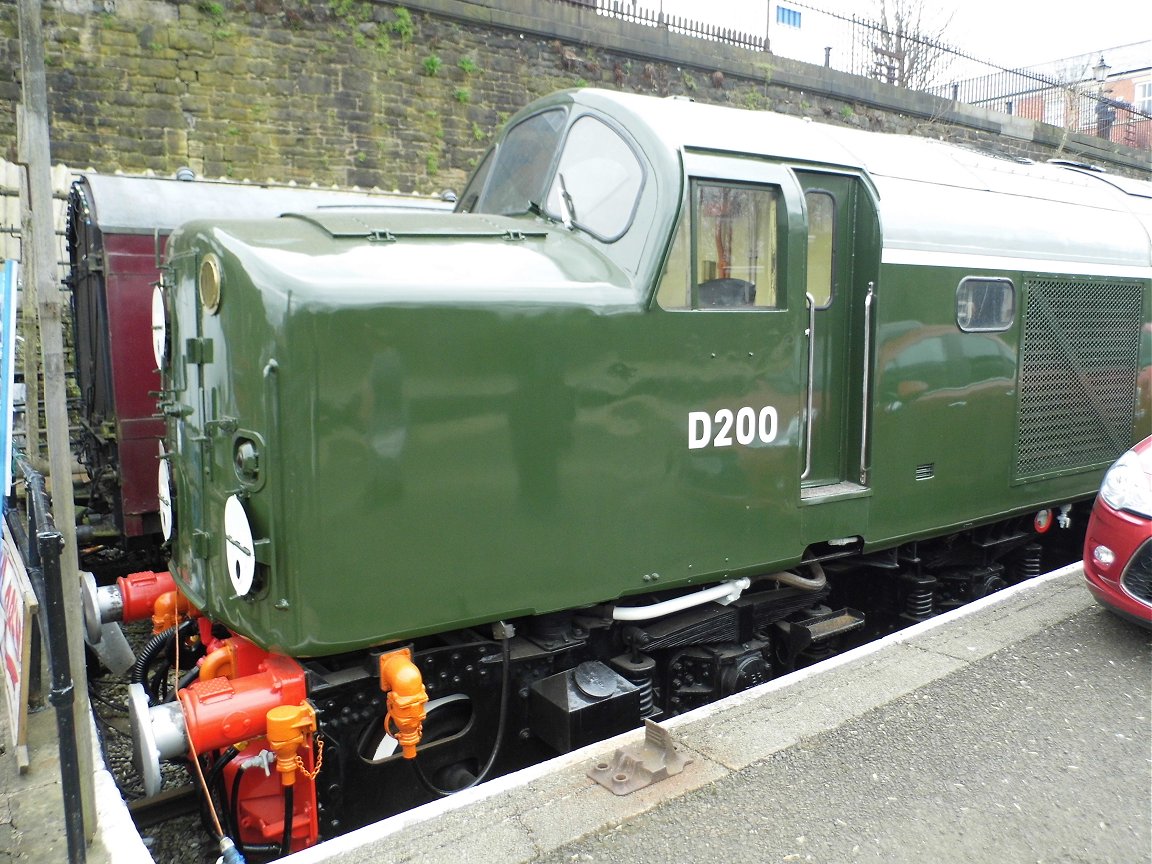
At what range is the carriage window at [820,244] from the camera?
4312 millimetres

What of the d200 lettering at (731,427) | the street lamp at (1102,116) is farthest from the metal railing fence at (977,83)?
the d200 lettering at (731,427)

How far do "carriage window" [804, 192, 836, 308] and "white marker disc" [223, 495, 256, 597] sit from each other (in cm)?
270

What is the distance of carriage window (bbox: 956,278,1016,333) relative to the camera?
16.0ft

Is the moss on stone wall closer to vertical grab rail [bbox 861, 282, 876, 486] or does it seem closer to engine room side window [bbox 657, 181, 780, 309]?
vertical grab rail [bbox 861, 282, 876, 486]

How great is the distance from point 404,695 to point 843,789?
1550 millimetres

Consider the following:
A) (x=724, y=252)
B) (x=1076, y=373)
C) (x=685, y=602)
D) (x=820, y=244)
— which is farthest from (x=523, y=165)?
(x=1076, y=373)

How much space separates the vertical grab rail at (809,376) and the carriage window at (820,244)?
0.09 meters

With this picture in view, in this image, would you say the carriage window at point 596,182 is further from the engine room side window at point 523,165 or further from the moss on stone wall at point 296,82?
the moss on stone wall at point 296,82

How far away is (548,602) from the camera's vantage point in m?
3.41

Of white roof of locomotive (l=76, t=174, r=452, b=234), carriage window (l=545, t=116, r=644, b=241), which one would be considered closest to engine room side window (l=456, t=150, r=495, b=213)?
carriage window (l=545, t=116, r=644, b=241)

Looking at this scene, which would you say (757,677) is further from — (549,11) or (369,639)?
(549,11)

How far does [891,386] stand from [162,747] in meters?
3.50

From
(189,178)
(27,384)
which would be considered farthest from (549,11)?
(27,384)

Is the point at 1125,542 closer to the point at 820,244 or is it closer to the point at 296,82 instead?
the point at 820,244
